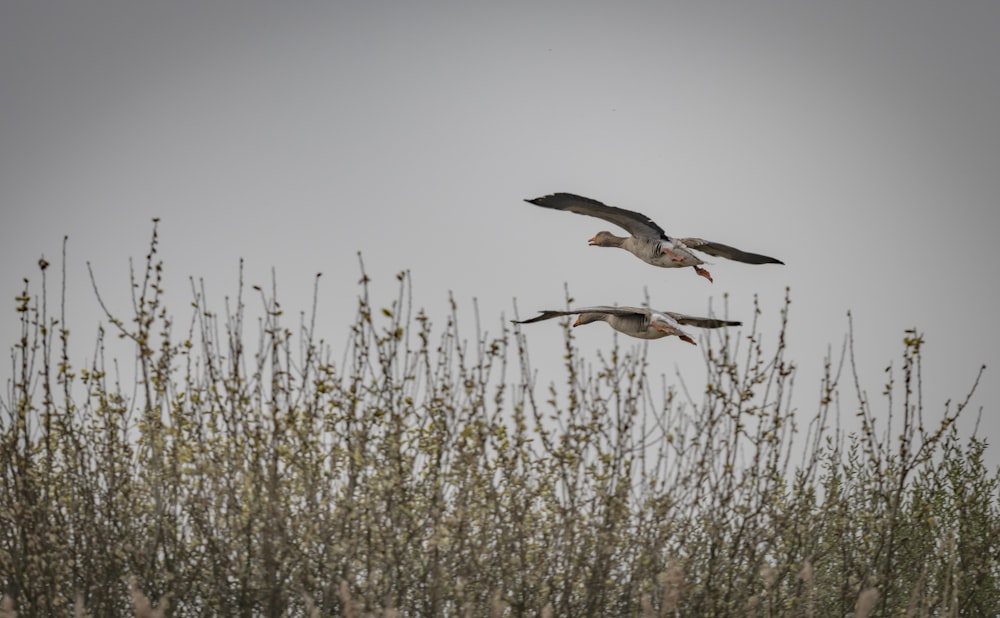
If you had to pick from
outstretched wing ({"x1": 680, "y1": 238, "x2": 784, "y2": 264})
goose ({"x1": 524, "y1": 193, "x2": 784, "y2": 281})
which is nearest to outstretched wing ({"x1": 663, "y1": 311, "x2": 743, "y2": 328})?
goose ({"x1": 524, "y1": 193, "x2": 784, "y2": 281})

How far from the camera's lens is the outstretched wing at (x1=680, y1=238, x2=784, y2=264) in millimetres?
7414

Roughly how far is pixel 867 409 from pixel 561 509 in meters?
2.21

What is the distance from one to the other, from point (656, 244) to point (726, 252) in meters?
0.49

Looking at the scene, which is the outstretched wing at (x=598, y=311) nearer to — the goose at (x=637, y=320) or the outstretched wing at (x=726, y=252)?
the goose at (x=637, y=320)

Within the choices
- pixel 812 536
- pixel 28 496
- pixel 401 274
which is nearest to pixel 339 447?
pixel 401 274

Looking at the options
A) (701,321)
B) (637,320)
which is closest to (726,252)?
(701,321)

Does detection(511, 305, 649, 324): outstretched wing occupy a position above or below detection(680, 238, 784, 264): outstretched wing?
below

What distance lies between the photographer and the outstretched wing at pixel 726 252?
7.41m

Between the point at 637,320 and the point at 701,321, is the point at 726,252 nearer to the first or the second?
the point at 701,321

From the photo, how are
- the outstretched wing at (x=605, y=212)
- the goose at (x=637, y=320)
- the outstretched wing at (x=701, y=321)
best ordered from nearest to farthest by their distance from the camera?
the outstretched wing at (x=605, y=212)
the goose at (x=637, y=320)
the outstretched wing at (x=701, y=321)

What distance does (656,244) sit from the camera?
746 centimetres

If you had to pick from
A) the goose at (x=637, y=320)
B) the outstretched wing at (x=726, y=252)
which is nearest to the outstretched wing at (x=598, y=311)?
the goose at (x=637, y=320)

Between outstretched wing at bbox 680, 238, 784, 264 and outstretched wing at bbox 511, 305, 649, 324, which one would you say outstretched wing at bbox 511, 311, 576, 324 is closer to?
outstretched wing at bbox 511, 305, 649, 324

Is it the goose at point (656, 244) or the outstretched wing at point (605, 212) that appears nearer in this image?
the outstretched wing at point (605, 212)
